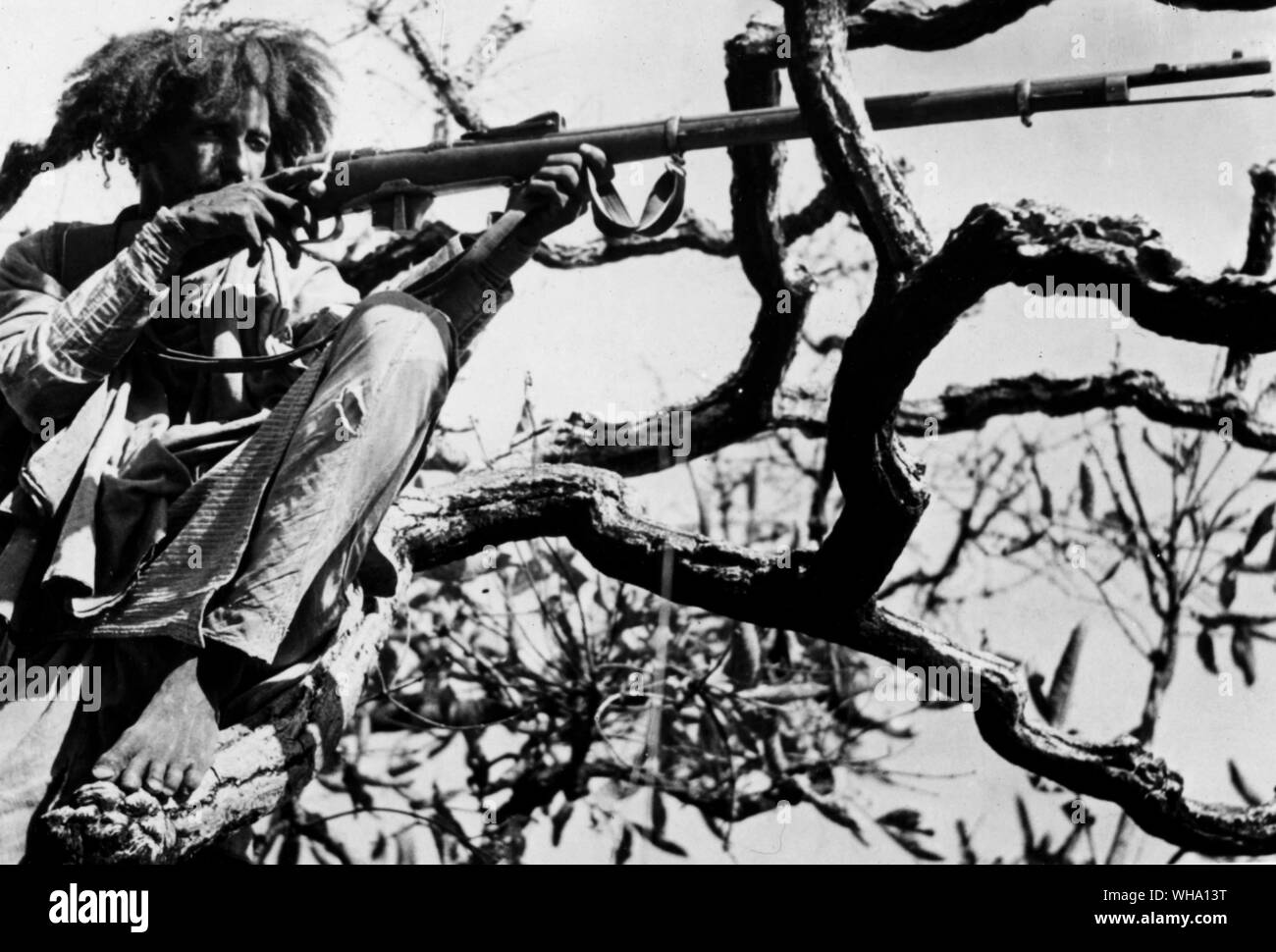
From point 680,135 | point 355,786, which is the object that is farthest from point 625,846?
point 680,135

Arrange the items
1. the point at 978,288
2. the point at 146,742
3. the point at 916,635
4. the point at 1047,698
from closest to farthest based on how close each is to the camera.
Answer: the point at 146,742 < the point at 978,288 < the point at 916,635 < the point at 1047,698

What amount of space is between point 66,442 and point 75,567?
14.1 inches

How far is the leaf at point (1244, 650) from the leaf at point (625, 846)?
196cm

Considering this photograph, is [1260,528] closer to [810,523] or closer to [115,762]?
A: [810,523]

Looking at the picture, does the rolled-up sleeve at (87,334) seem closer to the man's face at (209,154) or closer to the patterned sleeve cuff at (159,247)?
the patterned sleeve cuff at (159,247)

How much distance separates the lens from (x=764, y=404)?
7273 mm

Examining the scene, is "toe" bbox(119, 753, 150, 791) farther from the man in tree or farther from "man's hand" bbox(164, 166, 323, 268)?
"man's hand" bbox(164, 166, 323, 268)

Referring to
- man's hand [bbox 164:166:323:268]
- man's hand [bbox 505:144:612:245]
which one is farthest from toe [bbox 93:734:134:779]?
man's hand [bbox 505:144:612:245]

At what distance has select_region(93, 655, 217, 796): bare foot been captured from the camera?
495 centimetres

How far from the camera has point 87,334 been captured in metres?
5.55

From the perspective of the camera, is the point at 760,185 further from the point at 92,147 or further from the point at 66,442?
the point at 66,442

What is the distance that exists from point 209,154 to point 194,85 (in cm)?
17

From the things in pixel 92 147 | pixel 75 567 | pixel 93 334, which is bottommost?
pixel 75 567
